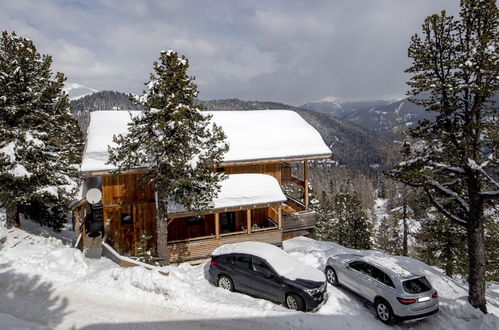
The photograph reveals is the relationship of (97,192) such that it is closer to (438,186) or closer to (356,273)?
(356,273)

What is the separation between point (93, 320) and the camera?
888cm

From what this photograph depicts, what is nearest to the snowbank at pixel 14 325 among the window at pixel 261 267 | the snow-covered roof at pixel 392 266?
the window at pixel 261 267

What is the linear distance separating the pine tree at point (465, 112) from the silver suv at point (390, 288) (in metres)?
3.27

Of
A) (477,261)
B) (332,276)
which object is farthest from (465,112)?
(332,276)

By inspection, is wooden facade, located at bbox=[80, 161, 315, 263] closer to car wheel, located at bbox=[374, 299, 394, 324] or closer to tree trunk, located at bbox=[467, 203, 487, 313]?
car wheel, located at bbox=[374, 299, 394, 324]

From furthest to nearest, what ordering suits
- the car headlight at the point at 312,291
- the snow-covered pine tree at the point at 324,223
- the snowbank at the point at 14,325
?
the snow-covered pine tree at the point at 324,223
the car headlight at the point at 312,291
the snowbank at the point at 14,325

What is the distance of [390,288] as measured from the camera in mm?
11164

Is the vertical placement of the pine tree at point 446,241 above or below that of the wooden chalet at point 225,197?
below

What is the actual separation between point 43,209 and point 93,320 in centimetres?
2429

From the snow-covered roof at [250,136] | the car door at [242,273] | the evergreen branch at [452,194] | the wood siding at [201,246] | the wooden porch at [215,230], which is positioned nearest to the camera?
the car door at [242,273]

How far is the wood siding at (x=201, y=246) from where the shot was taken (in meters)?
16.6

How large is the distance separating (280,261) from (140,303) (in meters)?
5.24

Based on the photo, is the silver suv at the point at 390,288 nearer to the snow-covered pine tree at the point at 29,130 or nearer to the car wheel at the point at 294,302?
the car wheel at the point at 294,302

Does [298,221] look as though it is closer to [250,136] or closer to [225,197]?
[225,197]
